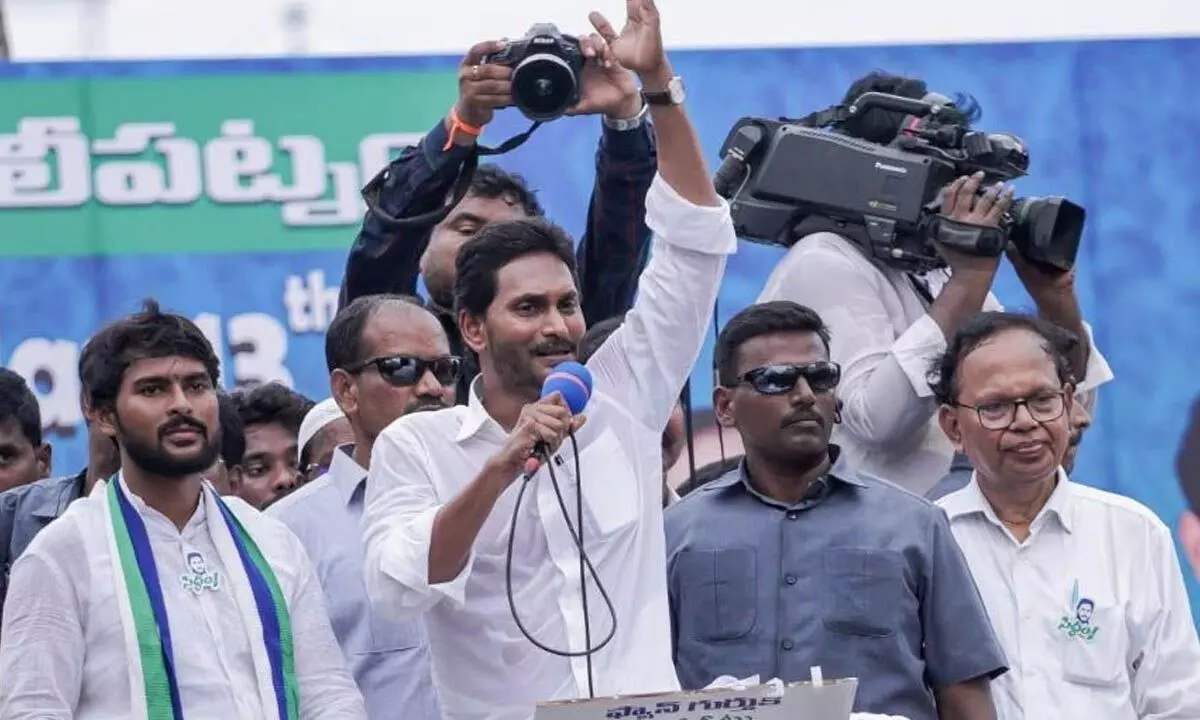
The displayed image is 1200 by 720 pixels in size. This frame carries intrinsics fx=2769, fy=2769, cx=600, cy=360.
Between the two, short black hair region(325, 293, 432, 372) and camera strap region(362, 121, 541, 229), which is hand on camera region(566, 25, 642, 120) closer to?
camera strap region(362, 121, 541, 229)

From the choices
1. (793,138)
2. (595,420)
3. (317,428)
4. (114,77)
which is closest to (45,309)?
(114,77)

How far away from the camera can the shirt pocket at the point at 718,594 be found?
559cm

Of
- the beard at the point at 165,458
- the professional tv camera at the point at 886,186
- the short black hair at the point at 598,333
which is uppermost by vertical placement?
the professional tv camera at the point at 886,186

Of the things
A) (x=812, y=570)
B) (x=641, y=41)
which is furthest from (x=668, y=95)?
(x=812, y=570)

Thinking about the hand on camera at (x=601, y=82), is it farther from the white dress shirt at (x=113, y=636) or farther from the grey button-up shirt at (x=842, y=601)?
the white dress shirt at (x=113, y=636)

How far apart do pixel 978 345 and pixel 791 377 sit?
492 mm

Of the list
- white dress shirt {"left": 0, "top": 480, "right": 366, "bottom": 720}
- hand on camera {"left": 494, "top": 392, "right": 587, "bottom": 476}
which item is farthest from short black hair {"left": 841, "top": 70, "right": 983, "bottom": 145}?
hand on camera {"left": 494, "top": 392, "right": 587, "bottom": 476}

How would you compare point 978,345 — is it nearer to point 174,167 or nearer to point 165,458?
point 165,458

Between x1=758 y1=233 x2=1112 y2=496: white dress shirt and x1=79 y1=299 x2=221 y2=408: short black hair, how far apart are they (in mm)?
1502

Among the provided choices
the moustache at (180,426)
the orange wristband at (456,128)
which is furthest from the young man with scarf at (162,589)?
the orange wristband at (456,128)

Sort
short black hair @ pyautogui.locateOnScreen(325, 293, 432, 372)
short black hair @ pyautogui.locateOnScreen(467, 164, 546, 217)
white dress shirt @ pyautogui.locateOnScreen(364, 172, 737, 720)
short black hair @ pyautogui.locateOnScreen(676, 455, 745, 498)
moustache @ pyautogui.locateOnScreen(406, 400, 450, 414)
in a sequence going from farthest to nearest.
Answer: short black hair @ pyautogui.locateOnScreen(676, 455, 745, 498) → short black hair @ pyautogui.locateOnScreen(467, 164, 546, 217) → short black hair @ pyautogui.locateOnScreen(325, 293, 432, 372) → moustache @ pyautogui.locateOnScreen(406, 400, 450, 414) → white dress shirt @ pyautogui.locateOnScreen(364, 172, 737, 720)

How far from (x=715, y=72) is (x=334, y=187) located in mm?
1233

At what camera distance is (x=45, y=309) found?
27.0 ft

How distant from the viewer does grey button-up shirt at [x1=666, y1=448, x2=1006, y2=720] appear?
552 centimetres
